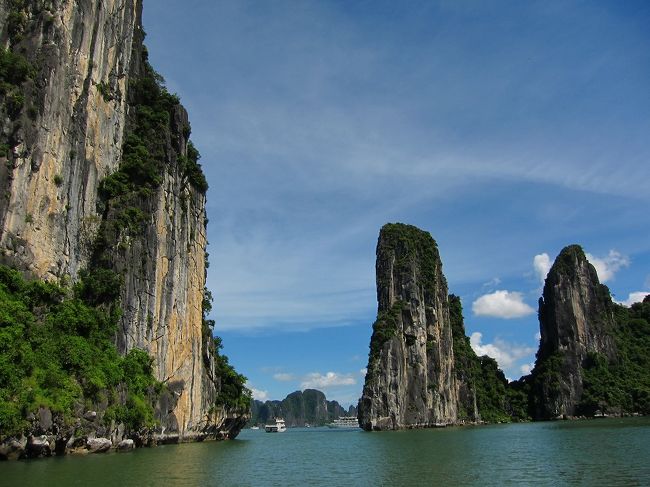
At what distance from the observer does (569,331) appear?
11556 centimetres

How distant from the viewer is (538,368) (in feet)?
392

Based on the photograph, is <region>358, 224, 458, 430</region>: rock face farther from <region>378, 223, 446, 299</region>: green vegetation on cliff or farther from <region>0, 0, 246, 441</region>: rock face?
<region>0, 0, 246, 441</region>: rock face

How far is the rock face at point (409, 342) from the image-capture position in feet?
283

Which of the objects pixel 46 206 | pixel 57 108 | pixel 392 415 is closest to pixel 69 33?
pixel 57 108

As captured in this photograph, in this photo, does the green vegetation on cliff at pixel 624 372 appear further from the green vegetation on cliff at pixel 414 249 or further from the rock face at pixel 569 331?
the green vegetation on cliff at pixel 414 249

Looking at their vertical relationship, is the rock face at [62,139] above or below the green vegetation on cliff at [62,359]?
above

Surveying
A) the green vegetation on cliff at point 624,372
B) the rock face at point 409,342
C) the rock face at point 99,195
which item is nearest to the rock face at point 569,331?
the green vegetation on cliff at point 624,372

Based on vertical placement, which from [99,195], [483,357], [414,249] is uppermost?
[414,249]

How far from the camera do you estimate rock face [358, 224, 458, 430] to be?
86.2 metres

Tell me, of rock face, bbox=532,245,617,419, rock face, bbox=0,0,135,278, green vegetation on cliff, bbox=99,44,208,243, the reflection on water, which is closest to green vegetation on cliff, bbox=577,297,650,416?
rock face, bbox=532,245,617,419

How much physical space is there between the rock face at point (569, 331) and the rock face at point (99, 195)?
75.5 meters

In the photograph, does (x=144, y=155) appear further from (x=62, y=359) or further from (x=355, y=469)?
(x=355, y=469)

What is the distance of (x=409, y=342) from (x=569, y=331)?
37.9 meters

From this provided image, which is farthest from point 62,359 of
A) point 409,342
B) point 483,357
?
point 483,357
